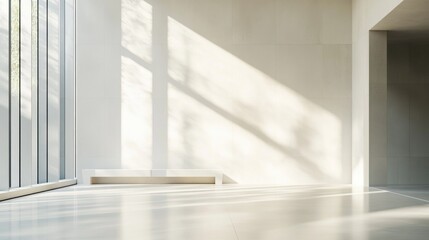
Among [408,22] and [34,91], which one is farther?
[408,22]

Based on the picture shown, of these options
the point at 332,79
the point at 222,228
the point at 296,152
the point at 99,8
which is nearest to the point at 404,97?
the point at 332,79

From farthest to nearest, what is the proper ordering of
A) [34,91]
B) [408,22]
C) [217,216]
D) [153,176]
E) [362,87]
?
[153,176]
[362,87]
[408,22]
[34,91]
[217,216]

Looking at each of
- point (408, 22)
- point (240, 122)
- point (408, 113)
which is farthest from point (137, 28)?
point (408, 113)

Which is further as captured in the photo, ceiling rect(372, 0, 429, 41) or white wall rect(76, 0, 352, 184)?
white wall rect(76, 0, 352, 184)

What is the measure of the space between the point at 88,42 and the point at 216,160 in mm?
3935

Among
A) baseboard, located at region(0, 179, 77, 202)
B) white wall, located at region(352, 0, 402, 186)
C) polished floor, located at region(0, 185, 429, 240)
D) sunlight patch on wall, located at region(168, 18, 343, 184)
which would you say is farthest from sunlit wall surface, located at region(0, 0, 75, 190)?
white wall, located at region(352, 0, 402, 186)

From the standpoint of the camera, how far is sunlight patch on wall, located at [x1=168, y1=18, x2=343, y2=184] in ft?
44.4

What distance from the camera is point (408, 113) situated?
1416 cm

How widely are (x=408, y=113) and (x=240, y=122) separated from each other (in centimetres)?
404

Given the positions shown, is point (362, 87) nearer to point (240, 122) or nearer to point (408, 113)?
point (408, 113)

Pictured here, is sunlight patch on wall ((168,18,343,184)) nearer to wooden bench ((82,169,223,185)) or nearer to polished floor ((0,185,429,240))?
wooden bench ((82,169,223,185))

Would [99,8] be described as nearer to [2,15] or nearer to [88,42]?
[88,42]

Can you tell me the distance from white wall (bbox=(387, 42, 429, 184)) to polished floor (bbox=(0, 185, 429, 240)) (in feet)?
14.6

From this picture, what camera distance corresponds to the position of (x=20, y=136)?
9844mm
